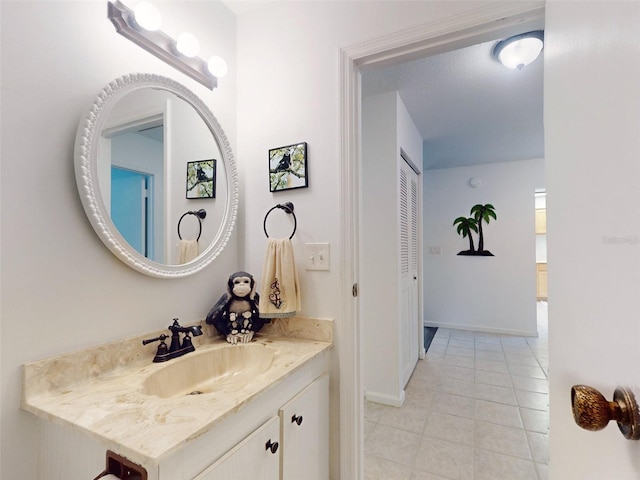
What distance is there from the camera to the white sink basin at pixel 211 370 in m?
1.01

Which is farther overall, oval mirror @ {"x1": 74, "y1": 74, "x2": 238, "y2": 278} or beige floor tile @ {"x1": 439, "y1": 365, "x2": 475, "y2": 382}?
beige floor tile @ {"x1": 439, "y1": 365, "x2": 475, "y2": 382}

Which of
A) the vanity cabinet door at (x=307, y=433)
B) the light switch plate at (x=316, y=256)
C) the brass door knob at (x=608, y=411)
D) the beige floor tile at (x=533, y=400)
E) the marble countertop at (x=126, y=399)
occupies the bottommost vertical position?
A: the beige floor tile at (x=533, y=400)

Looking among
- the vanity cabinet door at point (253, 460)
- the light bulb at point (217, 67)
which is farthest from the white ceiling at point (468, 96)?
the vanity cabinet door at point (253, 460)

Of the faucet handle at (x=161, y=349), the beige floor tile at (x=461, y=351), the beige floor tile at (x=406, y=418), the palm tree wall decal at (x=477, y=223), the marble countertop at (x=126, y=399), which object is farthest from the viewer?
the palm tree wall decal at (x=477, y=223)

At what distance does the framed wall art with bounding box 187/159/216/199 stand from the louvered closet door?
5.38 feet

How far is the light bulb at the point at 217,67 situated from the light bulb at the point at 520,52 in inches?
64.6

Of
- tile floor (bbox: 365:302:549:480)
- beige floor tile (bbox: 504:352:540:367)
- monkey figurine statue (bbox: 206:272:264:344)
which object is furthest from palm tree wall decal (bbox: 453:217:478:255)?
monkey figurine statue (bbox: 206:272:264:344)

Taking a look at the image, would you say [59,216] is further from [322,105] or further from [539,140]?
[539,140]

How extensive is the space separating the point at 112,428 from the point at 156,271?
1.84 ft

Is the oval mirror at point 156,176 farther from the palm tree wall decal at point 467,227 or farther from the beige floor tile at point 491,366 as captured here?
the palm tree wall decal at point 467,227

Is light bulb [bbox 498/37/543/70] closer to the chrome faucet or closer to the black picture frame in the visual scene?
the black picture frame

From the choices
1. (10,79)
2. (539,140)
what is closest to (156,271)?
(10,79)

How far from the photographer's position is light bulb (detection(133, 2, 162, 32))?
1.00 meters

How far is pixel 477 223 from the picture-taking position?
4.15m
